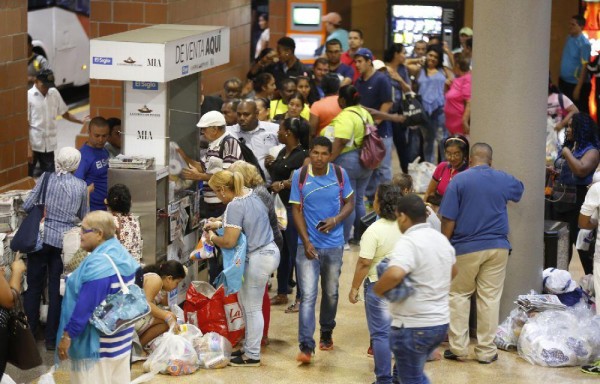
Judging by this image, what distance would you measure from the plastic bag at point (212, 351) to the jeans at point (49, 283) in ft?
3.95

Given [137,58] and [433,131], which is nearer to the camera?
[137,58]

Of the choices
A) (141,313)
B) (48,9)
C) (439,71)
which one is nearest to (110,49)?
(141,313)

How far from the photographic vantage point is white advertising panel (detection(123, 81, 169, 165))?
10.0 meters

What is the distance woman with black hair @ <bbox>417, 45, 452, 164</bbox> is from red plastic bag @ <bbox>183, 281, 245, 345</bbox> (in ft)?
24.9

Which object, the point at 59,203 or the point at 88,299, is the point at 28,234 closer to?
the point at 59,203

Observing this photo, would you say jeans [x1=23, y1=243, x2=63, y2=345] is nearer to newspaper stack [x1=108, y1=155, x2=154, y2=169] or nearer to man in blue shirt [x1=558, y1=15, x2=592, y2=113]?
newspaper stack [x1=108, y1=155, x2=154, y2=169]

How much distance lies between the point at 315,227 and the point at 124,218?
58.8 inches

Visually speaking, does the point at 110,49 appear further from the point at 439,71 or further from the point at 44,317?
the point at 439,71

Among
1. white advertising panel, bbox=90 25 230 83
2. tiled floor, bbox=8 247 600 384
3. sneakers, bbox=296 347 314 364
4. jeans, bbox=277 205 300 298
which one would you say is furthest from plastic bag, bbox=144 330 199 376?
white advertising panel, bbox=90 25 230 83

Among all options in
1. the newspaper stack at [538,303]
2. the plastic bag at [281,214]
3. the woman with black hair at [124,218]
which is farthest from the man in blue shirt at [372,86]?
the woman with black hair at [124,218]

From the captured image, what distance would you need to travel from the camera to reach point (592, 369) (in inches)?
368

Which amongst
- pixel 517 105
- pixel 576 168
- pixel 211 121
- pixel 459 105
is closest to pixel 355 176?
pixel 576 168

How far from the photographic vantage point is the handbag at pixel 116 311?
7.22m

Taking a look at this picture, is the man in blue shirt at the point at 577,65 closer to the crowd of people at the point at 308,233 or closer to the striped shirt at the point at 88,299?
the crowd of people at the point at 308,233
